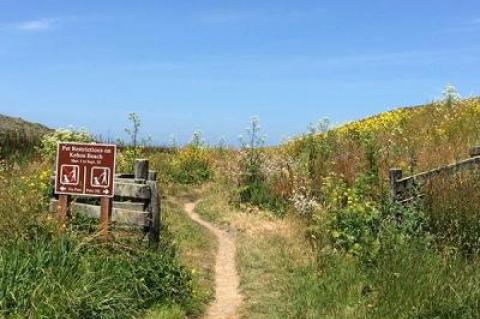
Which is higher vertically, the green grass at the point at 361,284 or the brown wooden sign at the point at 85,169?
the brown wooden sign at the point at 85,169

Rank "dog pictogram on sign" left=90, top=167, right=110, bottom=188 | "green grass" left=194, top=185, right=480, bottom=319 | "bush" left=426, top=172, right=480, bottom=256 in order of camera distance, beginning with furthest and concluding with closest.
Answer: "dog pictogram on sign" left=90, top=167, right=110, bottom=188 → "bush" left=426, top=172, right=480, bottom=256 → "green grass" left=194, top=185, right=480, bottom=319

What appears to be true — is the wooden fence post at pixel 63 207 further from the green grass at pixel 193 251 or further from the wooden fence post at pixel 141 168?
the green grass at pixel 193 251

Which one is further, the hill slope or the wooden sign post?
the hill slope

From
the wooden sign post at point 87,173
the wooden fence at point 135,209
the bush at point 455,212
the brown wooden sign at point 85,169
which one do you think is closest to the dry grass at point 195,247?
the wooden fence at point 135,209

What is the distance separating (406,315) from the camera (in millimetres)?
7254

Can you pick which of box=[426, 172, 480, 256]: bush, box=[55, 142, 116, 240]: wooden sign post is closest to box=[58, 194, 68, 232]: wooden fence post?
box=[55, 142, 116, 240]: wooden sign post

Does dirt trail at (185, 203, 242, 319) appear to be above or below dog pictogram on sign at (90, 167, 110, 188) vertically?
below

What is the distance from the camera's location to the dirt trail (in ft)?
29.5

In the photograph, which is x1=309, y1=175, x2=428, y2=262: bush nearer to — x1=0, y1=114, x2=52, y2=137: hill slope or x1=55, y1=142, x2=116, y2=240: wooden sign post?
x1=55, y1=142, x2=116, y2=240: wooden sign post

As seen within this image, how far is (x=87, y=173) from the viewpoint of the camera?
9609 millimetres

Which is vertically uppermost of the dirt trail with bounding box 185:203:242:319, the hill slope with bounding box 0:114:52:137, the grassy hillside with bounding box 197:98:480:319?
the hill slope with bounding box 0:114:52:137

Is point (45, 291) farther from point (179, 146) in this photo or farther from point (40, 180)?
point (179, 146)

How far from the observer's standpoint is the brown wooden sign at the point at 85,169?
9.53 meters

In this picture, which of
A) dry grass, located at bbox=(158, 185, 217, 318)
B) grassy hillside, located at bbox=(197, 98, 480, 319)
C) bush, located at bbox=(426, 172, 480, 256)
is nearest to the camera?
grassy hillside, located at bbox=(197, 98, 480, 319)
